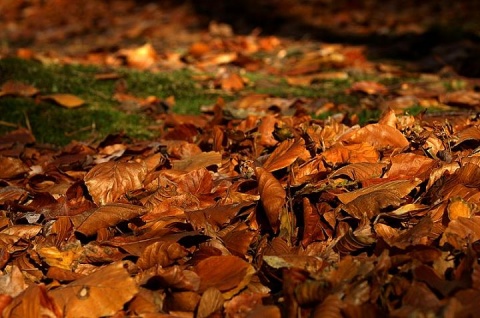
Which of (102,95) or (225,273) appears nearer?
(225,273)

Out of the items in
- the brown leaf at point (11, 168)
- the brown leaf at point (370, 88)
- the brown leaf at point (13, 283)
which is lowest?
the brown leaf at point (370, 88)

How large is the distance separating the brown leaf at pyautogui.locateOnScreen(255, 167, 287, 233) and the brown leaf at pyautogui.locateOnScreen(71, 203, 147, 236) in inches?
15.4

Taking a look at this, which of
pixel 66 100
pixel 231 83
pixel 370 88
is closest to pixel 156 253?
pixel 66 100

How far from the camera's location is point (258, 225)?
2.26 m

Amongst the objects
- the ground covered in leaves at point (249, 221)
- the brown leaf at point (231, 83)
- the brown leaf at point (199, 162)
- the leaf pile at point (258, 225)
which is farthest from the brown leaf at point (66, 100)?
the brown leaf at point (199, 162)

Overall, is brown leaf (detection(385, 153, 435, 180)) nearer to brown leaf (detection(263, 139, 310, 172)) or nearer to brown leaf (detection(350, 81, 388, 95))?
brown leaf (detection(263, 139, 310, 172))

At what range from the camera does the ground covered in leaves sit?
182cm

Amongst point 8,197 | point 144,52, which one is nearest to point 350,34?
point 144,52

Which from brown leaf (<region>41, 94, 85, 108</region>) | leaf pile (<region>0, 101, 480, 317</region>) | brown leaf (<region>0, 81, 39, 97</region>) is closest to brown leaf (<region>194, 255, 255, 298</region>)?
leaf pile (<region>0, 101, 480, 317</region>)

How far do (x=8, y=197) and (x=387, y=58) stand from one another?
4255mm

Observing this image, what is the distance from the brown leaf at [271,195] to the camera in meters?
2.19

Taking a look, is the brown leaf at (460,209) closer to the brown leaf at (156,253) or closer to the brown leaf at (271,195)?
the brown leaf at (271,195)

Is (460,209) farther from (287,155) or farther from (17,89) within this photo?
(17,89)

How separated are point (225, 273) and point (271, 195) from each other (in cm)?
39
